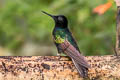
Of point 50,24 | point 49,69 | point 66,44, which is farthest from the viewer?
point 50,24

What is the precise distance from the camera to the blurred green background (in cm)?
691

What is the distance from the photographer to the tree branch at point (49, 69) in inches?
181

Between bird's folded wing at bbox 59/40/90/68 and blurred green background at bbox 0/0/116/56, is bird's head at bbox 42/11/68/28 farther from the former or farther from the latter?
blurred green background at bbox 0/0/116/56

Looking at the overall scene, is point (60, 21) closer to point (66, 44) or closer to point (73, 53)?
point (66, 44)

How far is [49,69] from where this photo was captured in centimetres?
465

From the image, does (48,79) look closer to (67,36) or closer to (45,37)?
(67,36)

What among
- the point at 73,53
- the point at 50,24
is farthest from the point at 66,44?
the point at 50,24

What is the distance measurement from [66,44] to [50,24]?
6.78 ft

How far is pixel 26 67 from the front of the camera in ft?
15.3

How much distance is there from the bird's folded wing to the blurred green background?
158 cm

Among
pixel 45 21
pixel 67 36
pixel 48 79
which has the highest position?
pixel 45 21

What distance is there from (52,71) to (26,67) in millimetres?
258

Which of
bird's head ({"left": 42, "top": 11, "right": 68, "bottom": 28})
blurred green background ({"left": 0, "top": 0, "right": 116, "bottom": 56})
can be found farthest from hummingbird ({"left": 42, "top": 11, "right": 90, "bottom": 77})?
blurred green background ({"left": 0, "top": 0, "right": 116, "bottom": 56})

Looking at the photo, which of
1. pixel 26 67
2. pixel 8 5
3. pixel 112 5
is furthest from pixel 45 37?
pixel 26 67
